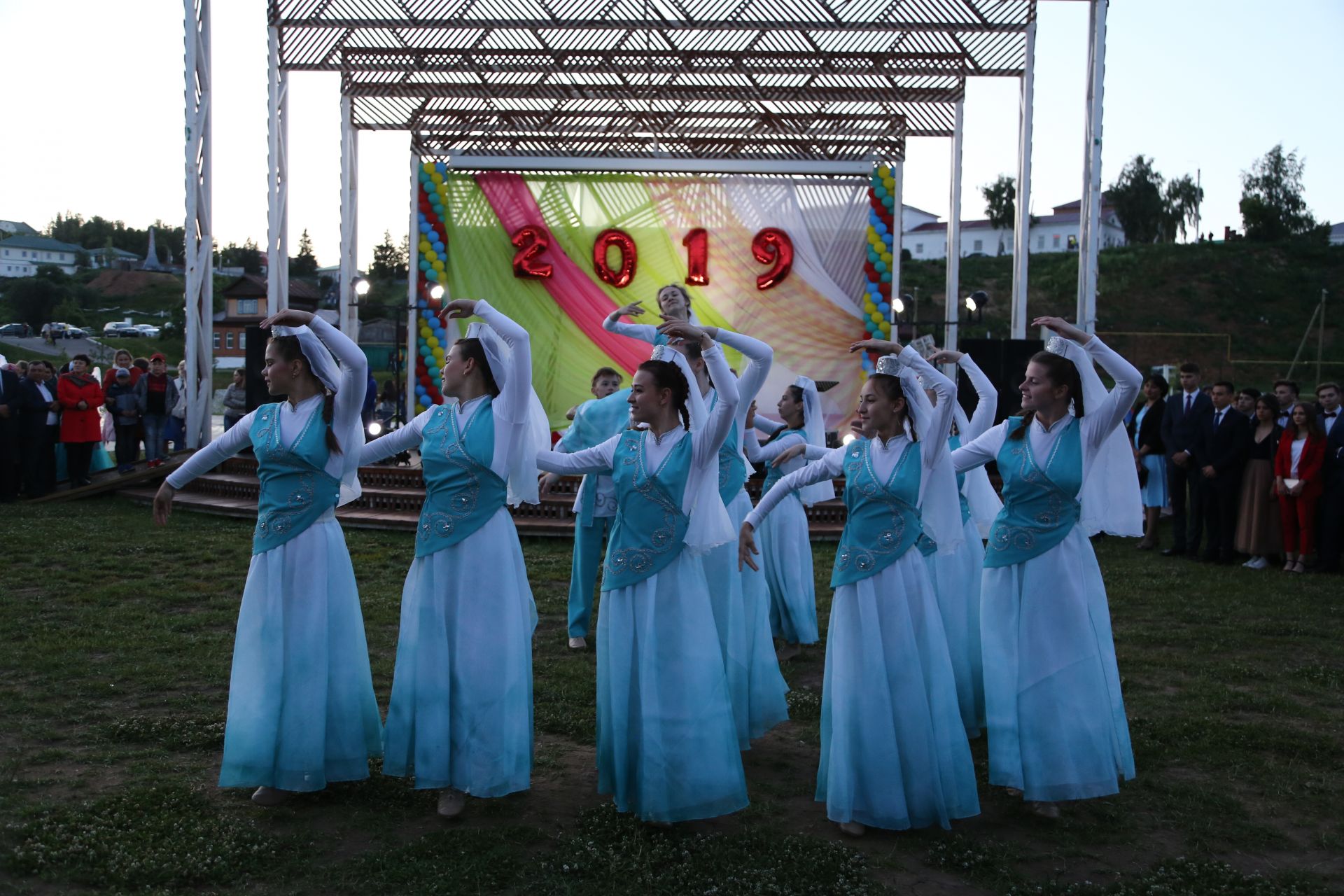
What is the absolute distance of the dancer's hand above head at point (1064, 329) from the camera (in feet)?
14.4

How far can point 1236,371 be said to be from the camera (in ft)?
121

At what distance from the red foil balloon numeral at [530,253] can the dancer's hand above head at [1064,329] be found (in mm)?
12514

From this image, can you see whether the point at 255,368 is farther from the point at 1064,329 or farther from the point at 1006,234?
the point at 1006,234

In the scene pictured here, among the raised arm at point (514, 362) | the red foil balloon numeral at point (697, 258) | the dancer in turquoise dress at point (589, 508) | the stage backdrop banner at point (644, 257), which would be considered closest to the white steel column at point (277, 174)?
the stage backdrop banner at point (644, 257)

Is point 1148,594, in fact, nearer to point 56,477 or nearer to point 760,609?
point 760,609

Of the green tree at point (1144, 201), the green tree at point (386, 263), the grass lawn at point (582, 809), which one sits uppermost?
the green tree at point (1144, 201)

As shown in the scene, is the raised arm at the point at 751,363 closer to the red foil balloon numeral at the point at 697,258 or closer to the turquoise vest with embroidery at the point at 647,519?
the turquoise vest with embroidery at the point at 647,519

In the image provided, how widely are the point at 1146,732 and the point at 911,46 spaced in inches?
398

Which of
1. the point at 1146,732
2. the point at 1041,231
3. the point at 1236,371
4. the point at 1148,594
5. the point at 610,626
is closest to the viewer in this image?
the point at 610,626

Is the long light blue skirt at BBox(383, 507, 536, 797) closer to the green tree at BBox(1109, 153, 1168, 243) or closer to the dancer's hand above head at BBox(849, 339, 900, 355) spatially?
the dancer's hand above head at BBox(849, 339, 900, 355)

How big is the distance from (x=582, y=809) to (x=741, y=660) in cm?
123

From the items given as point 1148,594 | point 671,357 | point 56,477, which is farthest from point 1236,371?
point 671,357

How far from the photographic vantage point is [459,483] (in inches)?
175

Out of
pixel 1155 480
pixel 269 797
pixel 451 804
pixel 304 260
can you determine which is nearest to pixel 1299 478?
pixel 1155 480
